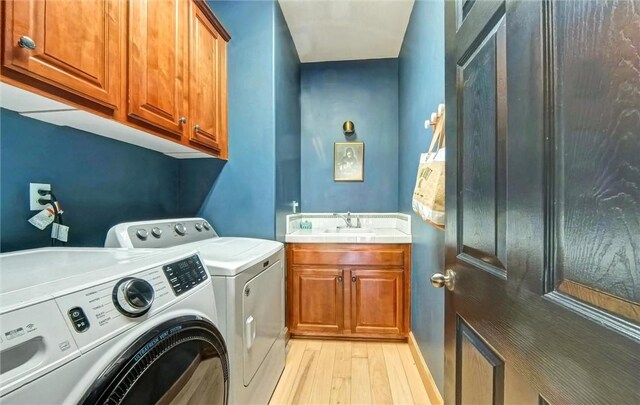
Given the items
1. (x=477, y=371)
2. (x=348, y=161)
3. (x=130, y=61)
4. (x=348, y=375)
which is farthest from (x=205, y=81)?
(x=348, y=375)

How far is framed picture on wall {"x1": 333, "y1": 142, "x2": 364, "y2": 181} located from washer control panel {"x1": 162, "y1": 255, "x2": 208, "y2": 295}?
2.03 metres

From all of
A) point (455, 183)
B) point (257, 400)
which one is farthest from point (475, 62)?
point (257, 400)

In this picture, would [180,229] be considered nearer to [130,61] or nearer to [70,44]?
[130,61]

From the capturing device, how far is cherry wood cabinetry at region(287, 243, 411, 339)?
213cm

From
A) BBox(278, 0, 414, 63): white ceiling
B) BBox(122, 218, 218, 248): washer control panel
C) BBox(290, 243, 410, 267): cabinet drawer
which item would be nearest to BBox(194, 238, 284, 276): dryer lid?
BBox(122, 218, 218, 248): washer control panel

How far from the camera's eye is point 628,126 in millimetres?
341

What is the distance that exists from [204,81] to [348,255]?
157 centimetres

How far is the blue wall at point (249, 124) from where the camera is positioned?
1.90 m

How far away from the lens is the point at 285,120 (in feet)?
7.27

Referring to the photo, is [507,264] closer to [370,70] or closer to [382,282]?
[382,282]

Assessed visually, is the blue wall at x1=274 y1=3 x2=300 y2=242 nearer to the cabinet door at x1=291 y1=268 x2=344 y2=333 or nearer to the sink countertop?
the sink countertop

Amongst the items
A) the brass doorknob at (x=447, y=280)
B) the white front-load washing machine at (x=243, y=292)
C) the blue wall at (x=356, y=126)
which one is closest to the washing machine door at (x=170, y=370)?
the white front-load washing machine at (x=243, y=292)

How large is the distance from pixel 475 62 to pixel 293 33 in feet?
6.93

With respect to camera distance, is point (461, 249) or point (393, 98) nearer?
point (461, 249)
